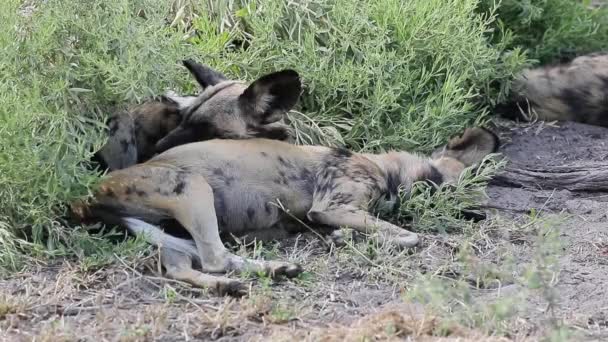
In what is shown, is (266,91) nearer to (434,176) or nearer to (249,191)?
(249,191)

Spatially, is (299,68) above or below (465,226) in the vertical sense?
above

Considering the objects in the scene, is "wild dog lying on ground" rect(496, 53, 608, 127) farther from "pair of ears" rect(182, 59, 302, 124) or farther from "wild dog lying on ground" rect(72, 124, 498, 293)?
"pair of ears" rect(182, 59, 302, 124)

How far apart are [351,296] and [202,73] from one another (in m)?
1.59

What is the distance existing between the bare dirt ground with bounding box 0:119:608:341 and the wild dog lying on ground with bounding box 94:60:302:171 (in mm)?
636

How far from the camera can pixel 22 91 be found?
4434 mm

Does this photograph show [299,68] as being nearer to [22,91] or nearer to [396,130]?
[396,130]

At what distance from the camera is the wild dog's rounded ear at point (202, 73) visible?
208 inches

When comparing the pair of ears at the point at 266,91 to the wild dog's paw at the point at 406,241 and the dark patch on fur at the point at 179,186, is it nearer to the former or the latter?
the dark patch on fur at the point at 179,186

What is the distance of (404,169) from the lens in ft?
17.5

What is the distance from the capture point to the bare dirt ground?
3.57 m

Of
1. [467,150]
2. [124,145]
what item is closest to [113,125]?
[124,145]

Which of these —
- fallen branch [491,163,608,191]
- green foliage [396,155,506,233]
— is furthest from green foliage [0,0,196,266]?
fallen branch [491,163,608,191]

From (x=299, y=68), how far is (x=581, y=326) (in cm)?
231

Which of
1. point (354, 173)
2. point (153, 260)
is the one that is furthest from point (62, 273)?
point (354, 173)
